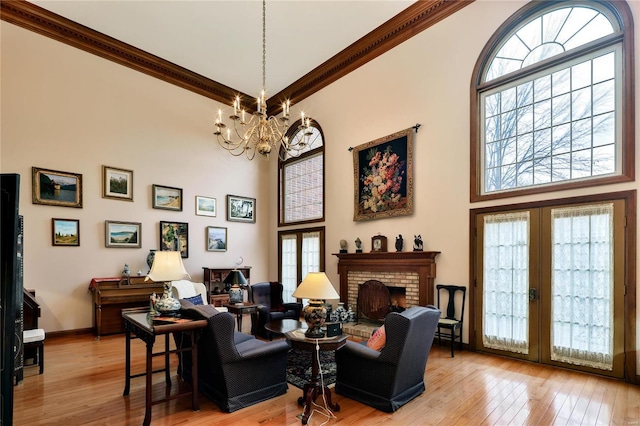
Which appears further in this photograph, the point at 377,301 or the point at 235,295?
the point at 377,301

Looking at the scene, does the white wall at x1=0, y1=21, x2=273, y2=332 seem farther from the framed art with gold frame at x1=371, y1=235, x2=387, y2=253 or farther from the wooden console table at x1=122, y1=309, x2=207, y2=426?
the framed art with gold frame at x1=371, y1=235, x2=387, y2=253

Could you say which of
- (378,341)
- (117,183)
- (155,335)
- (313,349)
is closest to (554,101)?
(378,341)

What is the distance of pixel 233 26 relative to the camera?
6312 mm

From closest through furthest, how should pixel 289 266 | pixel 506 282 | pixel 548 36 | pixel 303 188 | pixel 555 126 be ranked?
1. pixel 555 126
2. pixel 548 36
3. pixel 506 282
4. pixel 303 188
5. pixel 289 266

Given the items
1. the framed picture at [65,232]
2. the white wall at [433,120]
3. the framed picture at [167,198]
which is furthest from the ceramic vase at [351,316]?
the framed picture at [65,232]

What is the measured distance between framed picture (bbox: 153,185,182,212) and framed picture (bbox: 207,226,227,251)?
0.90m

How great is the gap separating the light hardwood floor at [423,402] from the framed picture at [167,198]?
3.59m

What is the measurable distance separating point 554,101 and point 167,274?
5.39 m

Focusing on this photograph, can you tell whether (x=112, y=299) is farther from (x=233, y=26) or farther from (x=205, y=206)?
(x=233, y=26)

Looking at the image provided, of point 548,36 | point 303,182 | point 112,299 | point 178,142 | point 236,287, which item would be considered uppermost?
point 548,36

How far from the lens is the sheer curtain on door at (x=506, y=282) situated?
4762 millimetres

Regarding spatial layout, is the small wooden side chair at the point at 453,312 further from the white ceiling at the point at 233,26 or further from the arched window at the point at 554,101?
the white ceiling at the point at 233,26

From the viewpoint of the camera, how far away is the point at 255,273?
9000mm

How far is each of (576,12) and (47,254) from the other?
8.98 m
